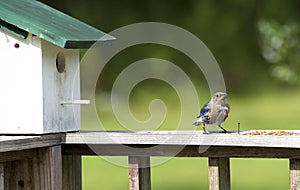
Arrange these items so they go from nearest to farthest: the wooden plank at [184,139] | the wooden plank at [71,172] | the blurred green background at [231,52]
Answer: the wooden plank at [184,139] → the wooden plank at [71,172] → the blurred green background at [231,52]

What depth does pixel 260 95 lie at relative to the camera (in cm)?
1180

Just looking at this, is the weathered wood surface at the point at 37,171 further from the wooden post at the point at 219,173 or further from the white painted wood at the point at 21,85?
the wooden post at the point at 219,173

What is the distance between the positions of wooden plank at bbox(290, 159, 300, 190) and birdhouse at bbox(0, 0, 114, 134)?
892 millimetres

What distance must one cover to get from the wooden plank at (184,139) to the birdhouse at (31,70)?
0.14 m

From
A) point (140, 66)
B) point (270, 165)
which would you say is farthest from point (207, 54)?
point (270, 165)

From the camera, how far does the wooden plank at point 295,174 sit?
3123 mm

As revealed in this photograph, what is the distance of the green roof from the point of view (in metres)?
3.45

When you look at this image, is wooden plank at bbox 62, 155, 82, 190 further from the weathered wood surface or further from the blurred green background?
the blurred green background

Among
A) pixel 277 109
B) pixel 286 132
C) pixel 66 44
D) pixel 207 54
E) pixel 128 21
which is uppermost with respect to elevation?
pixel 128 21

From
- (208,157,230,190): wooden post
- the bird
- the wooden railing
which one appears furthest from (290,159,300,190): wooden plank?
the bird

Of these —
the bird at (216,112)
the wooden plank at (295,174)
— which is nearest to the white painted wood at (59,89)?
the bird at (216,112)

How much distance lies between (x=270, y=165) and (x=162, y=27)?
4427 mm

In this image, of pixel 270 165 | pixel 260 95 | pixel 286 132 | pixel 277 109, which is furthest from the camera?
pixel 260 95

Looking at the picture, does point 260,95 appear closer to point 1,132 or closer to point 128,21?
point 128,21
